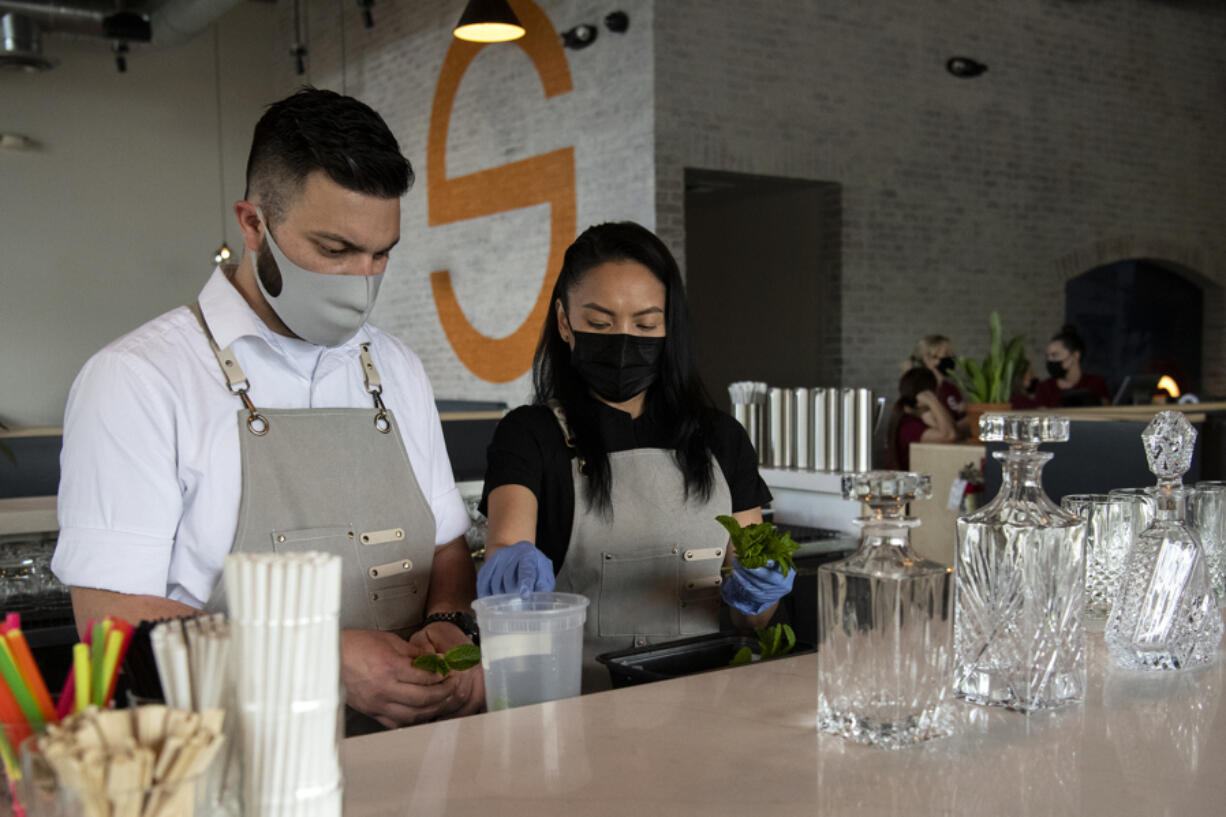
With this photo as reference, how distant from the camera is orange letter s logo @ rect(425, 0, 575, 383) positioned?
8062 millimetres

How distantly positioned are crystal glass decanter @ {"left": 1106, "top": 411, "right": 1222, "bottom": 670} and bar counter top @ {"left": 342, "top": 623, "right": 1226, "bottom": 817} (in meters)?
0.08

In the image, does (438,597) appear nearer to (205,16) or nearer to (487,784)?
(487,784)

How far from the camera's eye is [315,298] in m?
1.62

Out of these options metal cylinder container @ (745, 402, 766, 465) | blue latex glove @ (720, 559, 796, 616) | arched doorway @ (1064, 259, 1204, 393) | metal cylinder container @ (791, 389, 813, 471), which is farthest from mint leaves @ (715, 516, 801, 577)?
arched doorway @ (1064, 259, 1204, 393)

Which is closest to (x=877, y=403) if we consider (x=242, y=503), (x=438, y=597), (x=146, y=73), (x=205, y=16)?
(x=438, y=597)

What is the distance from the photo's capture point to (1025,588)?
1.16 m

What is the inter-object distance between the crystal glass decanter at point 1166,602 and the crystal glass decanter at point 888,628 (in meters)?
0.39

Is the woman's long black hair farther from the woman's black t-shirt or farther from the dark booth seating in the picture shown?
the dark booth seating

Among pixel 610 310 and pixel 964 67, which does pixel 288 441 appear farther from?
pixel 964 67

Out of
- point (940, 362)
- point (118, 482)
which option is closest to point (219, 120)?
point (940, 362)

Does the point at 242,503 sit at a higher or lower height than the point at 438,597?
higher

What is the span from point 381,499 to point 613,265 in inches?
23.4

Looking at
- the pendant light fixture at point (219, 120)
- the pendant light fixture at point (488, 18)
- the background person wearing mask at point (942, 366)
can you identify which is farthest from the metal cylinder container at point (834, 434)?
the pendant light fixture at point (219, 120)

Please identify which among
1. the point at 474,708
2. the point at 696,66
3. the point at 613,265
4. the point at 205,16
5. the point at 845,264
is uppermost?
the point at 205,16
